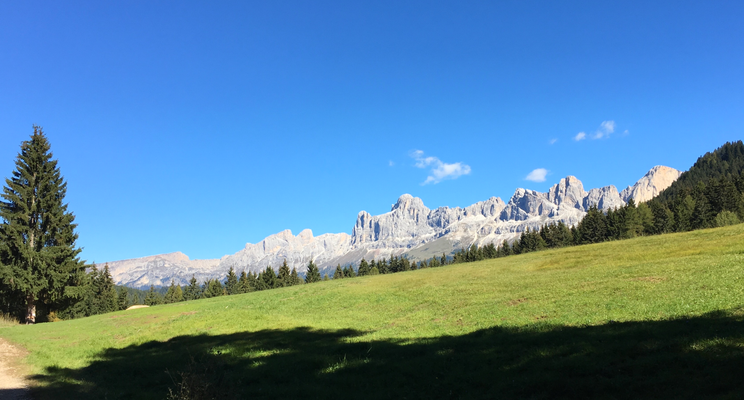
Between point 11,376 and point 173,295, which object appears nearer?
point 11,376

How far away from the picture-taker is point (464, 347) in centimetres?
1498

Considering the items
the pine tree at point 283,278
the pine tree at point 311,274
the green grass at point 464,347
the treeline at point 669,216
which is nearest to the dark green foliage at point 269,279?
the pine tree at point 283,278

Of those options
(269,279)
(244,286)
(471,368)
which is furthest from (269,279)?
(471,368)

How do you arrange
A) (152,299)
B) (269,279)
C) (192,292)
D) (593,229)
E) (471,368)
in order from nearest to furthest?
(471,368) < (593,229) < (152,299) < (269,279) < (192,292)

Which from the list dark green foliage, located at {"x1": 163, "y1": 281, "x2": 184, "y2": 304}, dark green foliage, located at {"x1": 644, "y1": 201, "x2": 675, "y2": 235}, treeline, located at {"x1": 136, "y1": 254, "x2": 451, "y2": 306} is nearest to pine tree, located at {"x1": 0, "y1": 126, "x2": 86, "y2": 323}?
treeline, located at {"x1": 136, "y1": 254, "x2": 451, "y2": 306}

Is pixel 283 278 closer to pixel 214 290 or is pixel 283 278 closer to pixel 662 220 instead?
pixel 214 290

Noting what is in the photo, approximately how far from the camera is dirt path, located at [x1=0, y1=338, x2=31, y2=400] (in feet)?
42.2

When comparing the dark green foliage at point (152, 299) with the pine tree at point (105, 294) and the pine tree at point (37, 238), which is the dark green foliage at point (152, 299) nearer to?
the pine tree at point (105, 294)

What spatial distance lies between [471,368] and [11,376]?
1907 cm

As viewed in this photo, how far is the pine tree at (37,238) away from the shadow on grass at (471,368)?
33.2 meters

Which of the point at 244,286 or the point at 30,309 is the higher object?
the point at 30,309

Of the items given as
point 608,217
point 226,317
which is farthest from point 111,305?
point 608,217

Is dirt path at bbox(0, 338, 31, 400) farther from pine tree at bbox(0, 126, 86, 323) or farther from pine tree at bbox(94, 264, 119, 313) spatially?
pine tree at bbox(94, 264, 119, 313)

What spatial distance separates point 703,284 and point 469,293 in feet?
52.9
